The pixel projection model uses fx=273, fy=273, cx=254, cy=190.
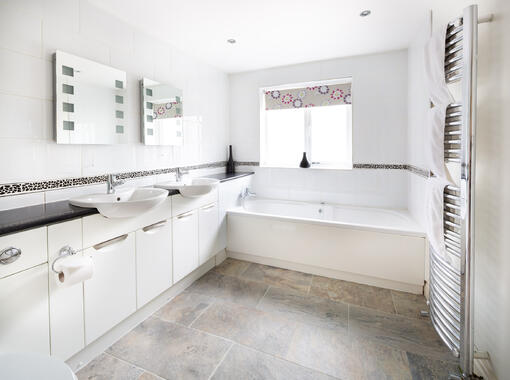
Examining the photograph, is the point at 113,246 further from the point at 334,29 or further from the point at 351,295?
the point at 334,29

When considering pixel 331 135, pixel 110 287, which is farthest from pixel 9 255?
pixel 331 135

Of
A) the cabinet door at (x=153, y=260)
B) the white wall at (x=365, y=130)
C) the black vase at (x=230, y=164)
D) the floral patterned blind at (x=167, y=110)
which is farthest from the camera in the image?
the black vase at (x=230, y=164)

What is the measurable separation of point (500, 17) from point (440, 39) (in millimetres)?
270

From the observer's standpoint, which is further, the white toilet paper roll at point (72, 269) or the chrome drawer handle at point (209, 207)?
the chrome drawer handle at point (209, 207)

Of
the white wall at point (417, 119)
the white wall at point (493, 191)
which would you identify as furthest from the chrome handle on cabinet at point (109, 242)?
the white wall at point (417, 119)

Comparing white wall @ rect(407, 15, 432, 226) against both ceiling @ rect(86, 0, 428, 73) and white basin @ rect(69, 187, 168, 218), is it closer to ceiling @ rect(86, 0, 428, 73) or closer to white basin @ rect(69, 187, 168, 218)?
ceiling @ rect(86, 0, 428, 73)

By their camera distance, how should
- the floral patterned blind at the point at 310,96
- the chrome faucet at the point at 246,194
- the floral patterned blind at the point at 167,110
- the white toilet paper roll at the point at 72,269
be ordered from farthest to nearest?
1. the chrome faucet at the point at 246,194
2. the floral patterned blind at the point at 310,96
3. the floral patterned blind at the point at 167,110
4. the white toilet paper roll at the point at 72,269

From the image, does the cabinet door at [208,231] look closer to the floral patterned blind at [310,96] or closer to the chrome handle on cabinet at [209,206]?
the chrome handle on cabinet at [209,206]

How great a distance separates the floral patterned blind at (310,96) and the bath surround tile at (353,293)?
2.13 metres

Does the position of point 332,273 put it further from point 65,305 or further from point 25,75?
point 25,75

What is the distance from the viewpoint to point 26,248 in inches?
50.4

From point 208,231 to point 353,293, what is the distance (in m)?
1.49

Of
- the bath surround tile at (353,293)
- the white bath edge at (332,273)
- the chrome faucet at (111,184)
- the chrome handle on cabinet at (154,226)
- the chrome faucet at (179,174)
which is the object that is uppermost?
the chrome faucet at (179,174)

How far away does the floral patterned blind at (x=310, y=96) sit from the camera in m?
3.38
